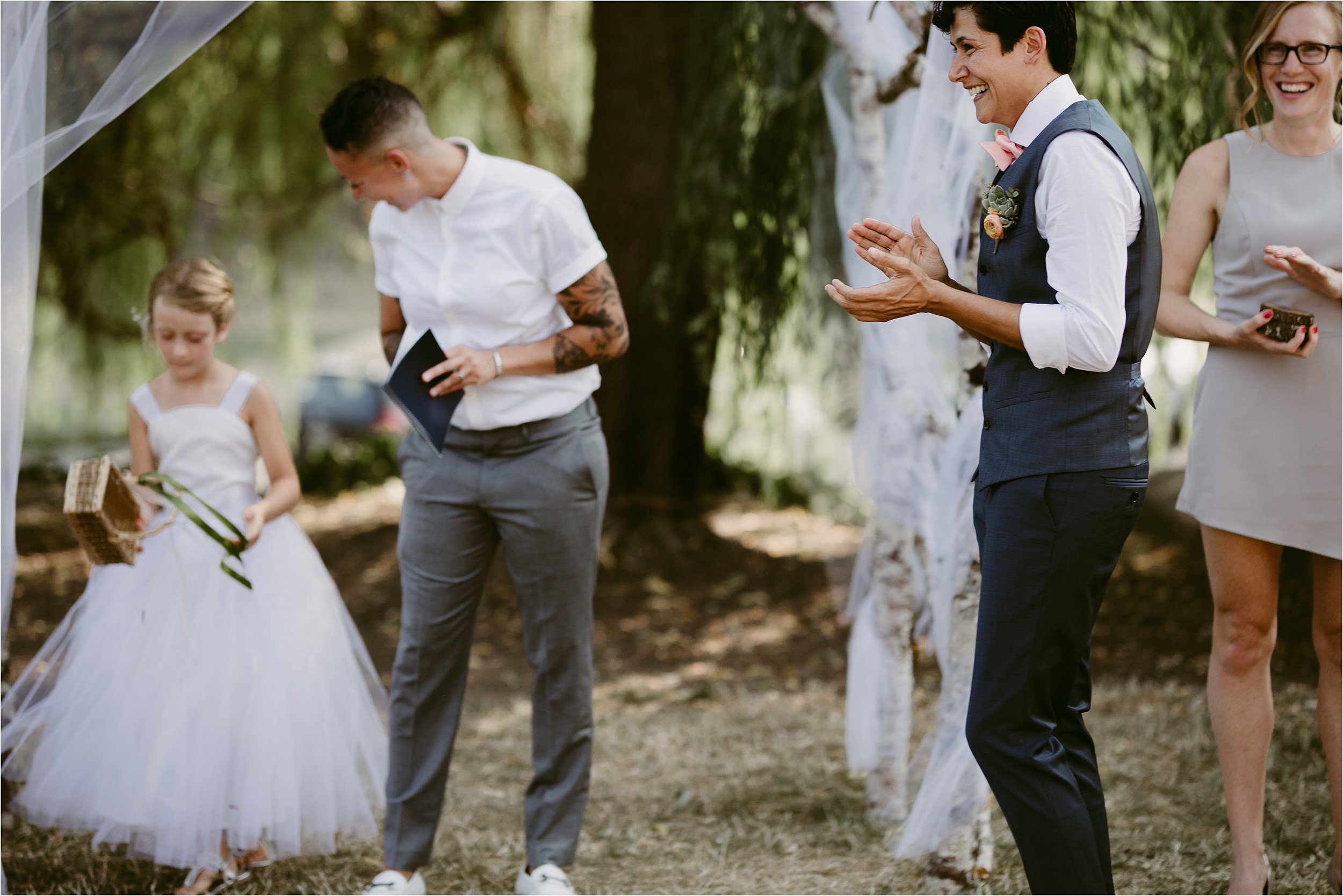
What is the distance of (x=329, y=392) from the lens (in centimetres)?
1195

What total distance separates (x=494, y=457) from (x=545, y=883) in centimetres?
101

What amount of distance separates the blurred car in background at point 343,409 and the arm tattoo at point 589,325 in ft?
29.3

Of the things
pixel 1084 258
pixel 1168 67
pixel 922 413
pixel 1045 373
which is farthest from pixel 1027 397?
pixel 1168 67

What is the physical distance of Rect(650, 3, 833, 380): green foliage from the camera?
4422 millimetres

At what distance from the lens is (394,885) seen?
281 centimetres

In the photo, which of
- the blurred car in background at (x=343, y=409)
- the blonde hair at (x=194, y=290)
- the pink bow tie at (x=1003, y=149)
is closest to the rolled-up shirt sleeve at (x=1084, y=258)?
the pink bow tie at (x=1003, y=149)

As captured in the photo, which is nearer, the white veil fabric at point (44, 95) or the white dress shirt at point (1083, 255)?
the white dress shirt at point (1083, 255)

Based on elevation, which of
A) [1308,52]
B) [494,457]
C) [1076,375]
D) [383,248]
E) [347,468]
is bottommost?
[347,468]

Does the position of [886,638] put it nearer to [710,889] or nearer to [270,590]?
[710,889]

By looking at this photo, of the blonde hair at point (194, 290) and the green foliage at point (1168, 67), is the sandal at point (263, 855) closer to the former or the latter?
the blonde hair at point (194, 290)

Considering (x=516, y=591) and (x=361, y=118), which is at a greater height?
(x=361, y=118)

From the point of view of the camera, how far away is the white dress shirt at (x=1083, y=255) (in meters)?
1.83

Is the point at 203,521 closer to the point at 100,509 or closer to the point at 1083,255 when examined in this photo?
the point at 100,509

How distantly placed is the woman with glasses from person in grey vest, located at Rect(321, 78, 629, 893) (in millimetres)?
1344
